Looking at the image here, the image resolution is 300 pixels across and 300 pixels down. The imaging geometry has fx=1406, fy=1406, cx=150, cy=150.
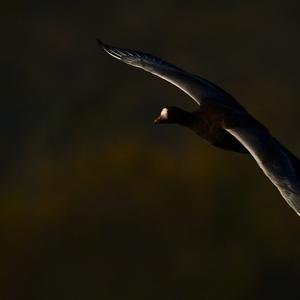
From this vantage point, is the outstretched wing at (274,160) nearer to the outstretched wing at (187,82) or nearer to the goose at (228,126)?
the goose at (228,126)

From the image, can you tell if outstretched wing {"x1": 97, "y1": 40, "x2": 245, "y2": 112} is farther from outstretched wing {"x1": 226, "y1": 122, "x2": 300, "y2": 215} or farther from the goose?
outstretched wing {"x1": 226, "y1": 122, "x2": 300, "y2": 215}

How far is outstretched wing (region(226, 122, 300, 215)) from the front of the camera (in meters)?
10.6

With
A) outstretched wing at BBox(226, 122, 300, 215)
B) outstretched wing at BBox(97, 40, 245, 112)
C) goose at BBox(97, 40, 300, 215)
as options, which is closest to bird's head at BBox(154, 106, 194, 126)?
goose at BBox(97, 40, 300, 215)

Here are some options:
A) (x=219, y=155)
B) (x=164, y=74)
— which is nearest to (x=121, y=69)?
(x=219, y=155)

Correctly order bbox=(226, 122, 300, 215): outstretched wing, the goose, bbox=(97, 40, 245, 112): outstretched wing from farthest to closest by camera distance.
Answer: bbox=(97, 40, 245, 112): outstretched wing < the goose < bbox=(226, 122, 300, 215): outstretched wing

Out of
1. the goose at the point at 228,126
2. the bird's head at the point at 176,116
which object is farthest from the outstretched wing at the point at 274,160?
the bird's head at the point at 176,116

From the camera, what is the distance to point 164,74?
40.3ft

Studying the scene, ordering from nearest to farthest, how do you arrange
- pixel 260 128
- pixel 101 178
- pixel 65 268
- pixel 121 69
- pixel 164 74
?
pixel 260 128
pixel 164 74
pixel 65 268
pixel 101 178
pixel 121 69

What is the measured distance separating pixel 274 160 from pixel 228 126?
712 millimetres

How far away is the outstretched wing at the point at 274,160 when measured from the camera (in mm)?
10633

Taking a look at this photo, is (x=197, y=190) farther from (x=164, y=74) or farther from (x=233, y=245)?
(x=164, y=74)

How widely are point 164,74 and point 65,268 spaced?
4.37 m

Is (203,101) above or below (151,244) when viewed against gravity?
above

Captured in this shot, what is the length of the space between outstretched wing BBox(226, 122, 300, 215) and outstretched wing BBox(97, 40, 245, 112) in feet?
2.17
